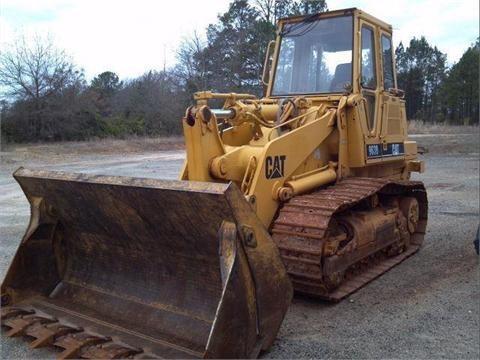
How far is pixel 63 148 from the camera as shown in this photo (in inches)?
1108

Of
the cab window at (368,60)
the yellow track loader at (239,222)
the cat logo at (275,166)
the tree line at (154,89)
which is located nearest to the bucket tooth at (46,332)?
the yellow track loader at (239,222)

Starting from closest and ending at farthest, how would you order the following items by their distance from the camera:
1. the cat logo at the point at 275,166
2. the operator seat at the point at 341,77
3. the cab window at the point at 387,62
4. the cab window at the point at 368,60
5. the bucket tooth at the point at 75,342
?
the bucket tooth at the point at 75,342 < the cat logo at the point at 275,166 < the operator seat at the point at 341,77 < the cab window at the point at 368,60 < the cab window at the point at 387,62

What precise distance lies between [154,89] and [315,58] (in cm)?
3718

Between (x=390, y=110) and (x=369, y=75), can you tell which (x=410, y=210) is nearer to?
(x=390, y=110)

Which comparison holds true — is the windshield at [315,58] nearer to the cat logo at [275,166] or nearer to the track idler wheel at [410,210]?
the cat logo at [275,166]

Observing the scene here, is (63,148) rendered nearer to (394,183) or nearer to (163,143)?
(163,143)

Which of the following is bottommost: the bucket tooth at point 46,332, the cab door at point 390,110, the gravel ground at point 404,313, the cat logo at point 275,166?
the gravel ground at point 404,313

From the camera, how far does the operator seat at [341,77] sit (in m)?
6.29

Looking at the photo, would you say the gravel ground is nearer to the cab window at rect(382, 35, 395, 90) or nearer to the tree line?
the cab window at rect(382, 35, 395, 90)

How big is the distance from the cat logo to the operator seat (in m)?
1.49

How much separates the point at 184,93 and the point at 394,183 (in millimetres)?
36521

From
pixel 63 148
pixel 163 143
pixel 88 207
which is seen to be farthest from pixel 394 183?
pixel 163 143

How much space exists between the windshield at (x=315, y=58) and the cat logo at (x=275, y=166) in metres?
1.51

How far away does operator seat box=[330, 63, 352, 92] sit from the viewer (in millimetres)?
6290
